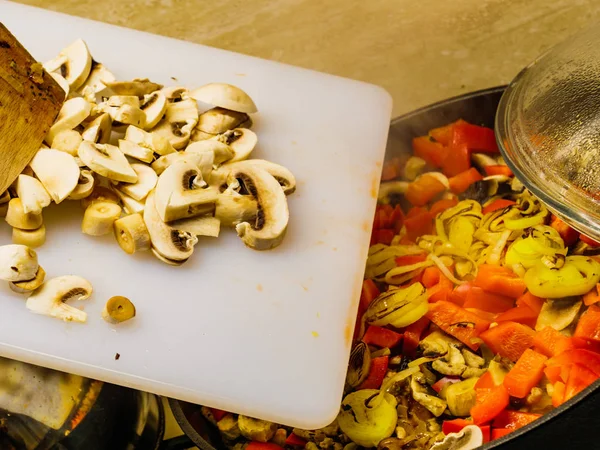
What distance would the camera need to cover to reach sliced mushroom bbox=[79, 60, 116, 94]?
123 cm

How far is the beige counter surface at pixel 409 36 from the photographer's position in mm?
2045

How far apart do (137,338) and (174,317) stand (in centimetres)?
6

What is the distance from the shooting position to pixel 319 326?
1046 mm

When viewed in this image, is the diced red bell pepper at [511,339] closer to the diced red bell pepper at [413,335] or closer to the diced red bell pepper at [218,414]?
the diced red bell pepper at [413,335]

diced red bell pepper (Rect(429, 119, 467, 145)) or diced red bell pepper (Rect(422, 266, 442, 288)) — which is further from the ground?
diced red bell pepper (Rect(429, 119, 467, 145))

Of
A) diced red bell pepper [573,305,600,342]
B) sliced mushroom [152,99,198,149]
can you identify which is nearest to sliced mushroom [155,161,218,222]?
sliced mushroom [152,99,198,149]

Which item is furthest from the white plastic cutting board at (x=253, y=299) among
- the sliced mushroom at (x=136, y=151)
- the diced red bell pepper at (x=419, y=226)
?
the diced red bell pepper at (x=419, y=226)

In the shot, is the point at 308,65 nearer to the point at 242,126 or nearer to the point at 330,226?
the point at 242,126

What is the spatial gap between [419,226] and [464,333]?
0.30m

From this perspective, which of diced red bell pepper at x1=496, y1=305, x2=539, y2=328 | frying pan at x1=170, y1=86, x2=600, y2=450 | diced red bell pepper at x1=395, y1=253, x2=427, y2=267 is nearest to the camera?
frying pan at x1=170, y1=86, x2=600, y2=450

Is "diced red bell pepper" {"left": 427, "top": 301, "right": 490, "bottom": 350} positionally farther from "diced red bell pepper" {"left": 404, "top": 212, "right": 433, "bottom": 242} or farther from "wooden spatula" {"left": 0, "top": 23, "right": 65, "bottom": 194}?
"wooden spatula" {"left": 0, "top": 23, "right": 65, "bottom": 194}

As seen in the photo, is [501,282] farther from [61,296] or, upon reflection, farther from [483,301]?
[61,296]

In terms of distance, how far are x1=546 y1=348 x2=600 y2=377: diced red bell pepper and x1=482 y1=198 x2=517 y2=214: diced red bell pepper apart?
1.18 feet

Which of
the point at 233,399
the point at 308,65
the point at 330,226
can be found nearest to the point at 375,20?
the point at 308,65
